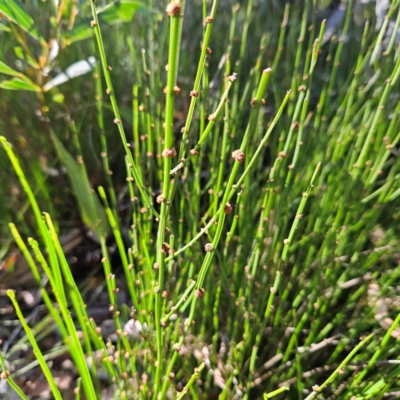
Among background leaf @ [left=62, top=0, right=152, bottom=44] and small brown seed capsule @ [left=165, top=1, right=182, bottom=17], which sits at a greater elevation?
background leaf @ [left=62, top=0, right=152, bottom=44]

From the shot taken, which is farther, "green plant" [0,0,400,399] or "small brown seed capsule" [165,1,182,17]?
"green plant" [0,0,400,399]

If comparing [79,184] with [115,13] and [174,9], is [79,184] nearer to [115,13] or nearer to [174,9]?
[115,13]

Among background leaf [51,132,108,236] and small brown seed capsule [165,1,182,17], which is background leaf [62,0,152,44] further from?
small brown seed capsule [165,1,182,17]

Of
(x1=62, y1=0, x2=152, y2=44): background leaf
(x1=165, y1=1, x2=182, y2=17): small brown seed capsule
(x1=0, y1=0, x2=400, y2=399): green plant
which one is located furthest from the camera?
(x1=62, y1=0, x2=152, y2=44): background leaf

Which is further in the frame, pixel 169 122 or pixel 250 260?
pixel 250 260

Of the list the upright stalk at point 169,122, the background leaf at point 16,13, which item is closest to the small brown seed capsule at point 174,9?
the upright stalk at point 169,122

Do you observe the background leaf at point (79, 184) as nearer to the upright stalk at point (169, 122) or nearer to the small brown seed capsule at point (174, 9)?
the upright stalk at point (169, 122)

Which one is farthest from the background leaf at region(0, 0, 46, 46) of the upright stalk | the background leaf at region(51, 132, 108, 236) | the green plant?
the upright stalk

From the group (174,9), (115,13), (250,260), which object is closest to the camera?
(174,9)

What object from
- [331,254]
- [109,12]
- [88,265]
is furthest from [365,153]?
[88,265]

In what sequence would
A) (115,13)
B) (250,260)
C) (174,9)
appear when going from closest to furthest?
(174,9) → (250,260) → (115,13)

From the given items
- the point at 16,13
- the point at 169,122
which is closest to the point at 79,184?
the point at 16,13
